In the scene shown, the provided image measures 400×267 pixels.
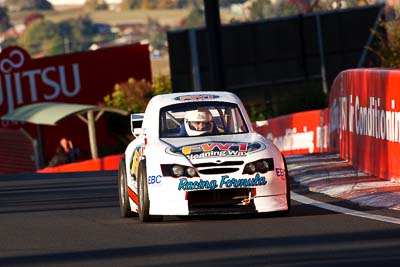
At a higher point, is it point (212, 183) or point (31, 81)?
point (212, 183)

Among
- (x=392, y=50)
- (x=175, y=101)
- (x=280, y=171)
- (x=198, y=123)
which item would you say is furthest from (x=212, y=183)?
(x=392, y=50)

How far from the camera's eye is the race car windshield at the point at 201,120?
15.2 metres

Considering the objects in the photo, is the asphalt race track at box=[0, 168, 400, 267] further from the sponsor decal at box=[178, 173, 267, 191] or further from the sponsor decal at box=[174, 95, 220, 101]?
the sponsor decal at box=[174, 95, 220, 101]

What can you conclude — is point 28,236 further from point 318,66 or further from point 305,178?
point 318,66

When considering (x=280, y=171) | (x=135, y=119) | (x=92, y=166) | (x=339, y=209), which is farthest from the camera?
(x=92, y=166)

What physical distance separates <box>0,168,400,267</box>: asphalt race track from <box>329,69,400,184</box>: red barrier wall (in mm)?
1974

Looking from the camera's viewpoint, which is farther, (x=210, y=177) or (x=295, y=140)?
(x=295, y=140)

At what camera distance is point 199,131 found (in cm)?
1520

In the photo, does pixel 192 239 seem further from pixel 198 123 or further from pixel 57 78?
pixel 57 78

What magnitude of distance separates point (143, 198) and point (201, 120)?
4.27ft

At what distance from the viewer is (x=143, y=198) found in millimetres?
14352

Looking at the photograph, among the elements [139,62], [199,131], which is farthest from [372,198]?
[139,62]

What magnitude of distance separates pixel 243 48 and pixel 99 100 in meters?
18.0

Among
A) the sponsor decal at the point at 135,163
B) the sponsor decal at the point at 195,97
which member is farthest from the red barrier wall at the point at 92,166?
the sponsor decal at the point at 135,163
